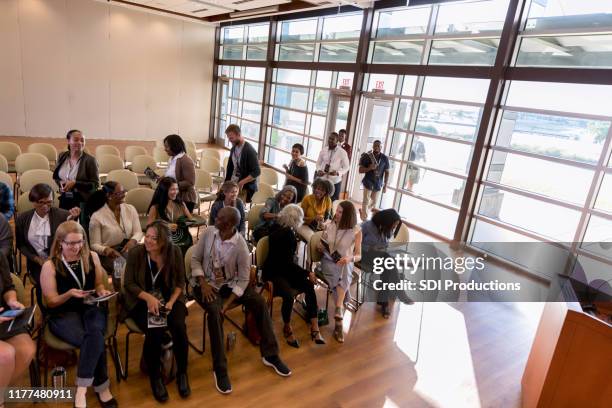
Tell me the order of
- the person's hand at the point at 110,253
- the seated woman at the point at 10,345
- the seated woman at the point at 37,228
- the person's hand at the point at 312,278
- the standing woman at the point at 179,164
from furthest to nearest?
the standing woman at the point at 179,164
the person's hand at the point at 312,278
the person's hand at the point at 110,253
the seated woman at the point at 37,228
the seated woman at the point at 10,345

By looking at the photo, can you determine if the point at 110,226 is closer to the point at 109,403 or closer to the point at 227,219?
the point at 227,219

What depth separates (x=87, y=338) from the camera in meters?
2.79

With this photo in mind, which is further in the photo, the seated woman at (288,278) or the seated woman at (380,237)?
the seated woman at (380,237)

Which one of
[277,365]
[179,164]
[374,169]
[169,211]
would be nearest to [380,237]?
[277,365]

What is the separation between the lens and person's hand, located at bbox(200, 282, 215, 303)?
3518mm

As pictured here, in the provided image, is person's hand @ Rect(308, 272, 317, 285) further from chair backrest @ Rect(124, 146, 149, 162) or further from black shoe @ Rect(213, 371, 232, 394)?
chair backrest @ Rect(124, 146, 149, 162)

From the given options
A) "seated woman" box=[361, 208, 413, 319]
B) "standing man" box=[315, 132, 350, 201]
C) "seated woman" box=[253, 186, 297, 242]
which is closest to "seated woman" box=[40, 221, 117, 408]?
"seated woman" box=[253, 186, 297, 242]

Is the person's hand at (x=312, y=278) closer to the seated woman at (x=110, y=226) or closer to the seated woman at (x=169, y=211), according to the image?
the seated woman at (x=169, y=211)

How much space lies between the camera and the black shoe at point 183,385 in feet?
10.3

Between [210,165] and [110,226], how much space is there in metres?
4.57

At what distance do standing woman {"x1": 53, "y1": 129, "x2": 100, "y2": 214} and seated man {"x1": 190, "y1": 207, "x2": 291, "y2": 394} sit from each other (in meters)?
2.19

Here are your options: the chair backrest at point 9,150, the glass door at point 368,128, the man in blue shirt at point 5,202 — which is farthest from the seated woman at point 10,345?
the glass door at point 368,128

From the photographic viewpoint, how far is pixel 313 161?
35.6 feet

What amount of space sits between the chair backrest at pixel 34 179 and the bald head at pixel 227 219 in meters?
3.08
